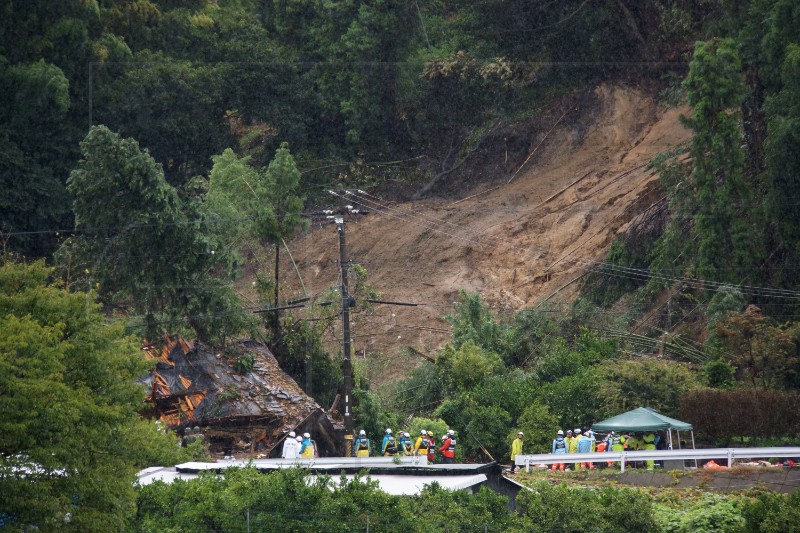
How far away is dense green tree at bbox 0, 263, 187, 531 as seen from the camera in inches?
786

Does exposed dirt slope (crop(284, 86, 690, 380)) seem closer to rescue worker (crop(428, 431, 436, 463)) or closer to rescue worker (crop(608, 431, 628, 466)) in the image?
rescue worker (crop(428, 431, 436, 463))

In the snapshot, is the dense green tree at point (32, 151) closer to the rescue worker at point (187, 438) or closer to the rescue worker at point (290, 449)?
the rescue worker at point (187, 438)

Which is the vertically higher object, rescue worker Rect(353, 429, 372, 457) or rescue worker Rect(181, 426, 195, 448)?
rescue worker Rect(181, 426, 195, 448)

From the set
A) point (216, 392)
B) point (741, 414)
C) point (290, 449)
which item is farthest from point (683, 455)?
point (216, 392)

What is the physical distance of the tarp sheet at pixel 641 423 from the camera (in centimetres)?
2961

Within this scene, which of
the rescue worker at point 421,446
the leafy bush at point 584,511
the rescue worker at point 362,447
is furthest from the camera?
the rescue worker at point 362,447

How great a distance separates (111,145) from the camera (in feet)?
134

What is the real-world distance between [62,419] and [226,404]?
1715 cm

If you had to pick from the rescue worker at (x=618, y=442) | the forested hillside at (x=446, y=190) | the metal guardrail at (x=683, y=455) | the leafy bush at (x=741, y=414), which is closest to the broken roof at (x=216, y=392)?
the forested hillside at (x=446, y=190)

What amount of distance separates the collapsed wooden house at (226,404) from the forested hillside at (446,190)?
1.37m

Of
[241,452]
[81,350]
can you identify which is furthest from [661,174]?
[81,350]

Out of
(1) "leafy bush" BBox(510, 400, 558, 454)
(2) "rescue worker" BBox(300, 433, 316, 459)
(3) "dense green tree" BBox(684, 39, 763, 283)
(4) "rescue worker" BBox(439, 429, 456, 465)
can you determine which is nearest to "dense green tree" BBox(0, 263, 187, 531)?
(2) "rescue worker" BBox(300, 433, 316, 459)

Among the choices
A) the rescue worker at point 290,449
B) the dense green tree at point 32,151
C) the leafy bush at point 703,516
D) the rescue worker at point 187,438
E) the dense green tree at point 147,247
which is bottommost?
the leafy bush at point 703,516

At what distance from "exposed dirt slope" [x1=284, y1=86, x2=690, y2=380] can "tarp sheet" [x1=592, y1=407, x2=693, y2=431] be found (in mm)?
17092
